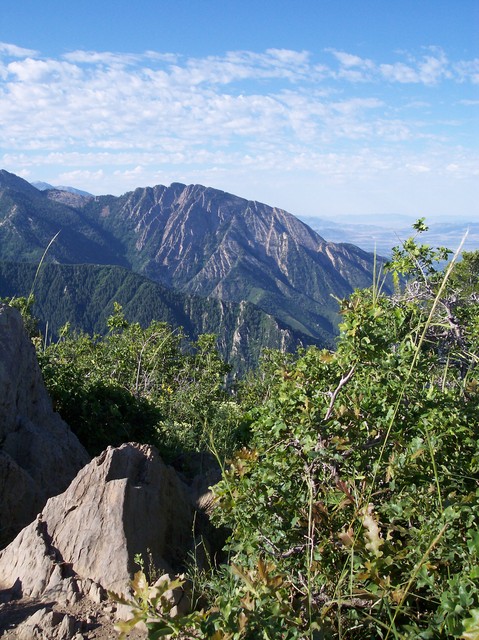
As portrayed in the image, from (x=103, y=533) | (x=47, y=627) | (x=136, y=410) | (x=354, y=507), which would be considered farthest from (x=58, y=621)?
(x=136, y=410)

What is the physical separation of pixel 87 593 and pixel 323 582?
2.56 meters

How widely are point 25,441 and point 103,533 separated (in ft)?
9.62

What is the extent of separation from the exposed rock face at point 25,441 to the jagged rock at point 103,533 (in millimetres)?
1125

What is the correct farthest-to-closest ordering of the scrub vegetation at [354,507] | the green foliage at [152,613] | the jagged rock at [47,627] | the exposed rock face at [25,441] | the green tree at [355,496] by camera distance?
the exposed rock face at [25,441] < the jagged rock at [47,627] < the green tree at [355,496] < the scrub vegetation at [354,507] < the green foliage at [152,613]

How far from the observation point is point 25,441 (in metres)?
8.09

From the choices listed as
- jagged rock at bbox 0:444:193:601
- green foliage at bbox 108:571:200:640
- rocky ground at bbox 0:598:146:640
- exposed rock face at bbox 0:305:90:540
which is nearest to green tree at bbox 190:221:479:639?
green foliage at bbox 108:571:200:640

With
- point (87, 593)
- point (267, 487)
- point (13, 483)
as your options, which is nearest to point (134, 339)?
point (13, 483)

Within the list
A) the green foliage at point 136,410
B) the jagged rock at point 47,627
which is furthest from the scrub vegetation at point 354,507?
the green foliage at point 136,410

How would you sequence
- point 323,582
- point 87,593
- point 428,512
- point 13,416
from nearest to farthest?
point 428,512 < point 323,582 < point 87,593 < point 13,416

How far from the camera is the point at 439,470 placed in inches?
146

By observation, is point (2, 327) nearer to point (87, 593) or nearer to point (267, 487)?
point (87, 593)

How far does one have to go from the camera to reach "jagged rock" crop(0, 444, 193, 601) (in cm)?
533

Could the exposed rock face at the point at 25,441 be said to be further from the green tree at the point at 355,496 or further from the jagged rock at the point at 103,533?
the green tree at the point at 355,496

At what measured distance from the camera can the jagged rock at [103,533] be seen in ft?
17.5
